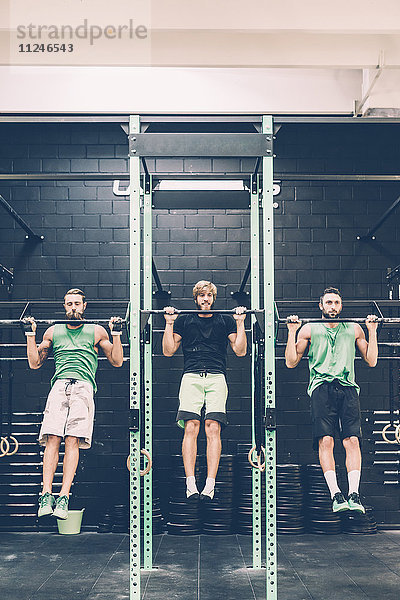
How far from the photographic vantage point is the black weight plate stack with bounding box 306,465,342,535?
7172 mm

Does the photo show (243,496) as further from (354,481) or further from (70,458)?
(70,458)

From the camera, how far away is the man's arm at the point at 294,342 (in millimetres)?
5121

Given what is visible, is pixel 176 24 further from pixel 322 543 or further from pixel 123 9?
pixel 322 543

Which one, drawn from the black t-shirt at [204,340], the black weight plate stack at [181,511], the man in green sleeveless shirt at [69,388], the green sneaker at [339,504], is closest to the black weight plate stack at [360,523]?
the black weight plate stack at [181,511]

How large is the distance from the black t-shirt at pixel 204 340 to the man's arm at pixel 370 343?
37.6 inches

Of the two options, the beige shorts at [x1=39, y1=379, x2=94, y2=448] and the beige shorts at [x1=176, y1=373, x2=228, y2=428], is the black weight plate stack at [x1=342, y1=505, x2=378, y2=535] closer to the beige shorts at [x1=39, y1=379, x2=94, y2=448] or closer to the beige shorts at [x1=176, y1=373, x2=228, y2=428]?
the beige shorts at [x1=176, y1=373, x2=228, y2=428]

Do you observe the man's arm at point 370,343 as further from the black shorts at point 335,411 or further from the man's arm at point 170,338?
the man's arm at point 170,338

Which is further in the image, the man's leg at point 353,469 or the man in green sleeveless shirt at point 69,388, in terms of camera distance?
the man in green sleeveless shirt at point 69,388

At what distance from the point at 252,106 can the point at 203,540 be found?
12.5ft

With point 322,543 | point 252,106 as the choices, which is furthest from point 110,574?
point 252,106

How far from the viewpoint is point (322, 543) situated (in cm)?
680

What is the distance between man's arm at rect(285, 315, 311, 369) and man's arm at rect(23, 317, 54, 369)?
5.69ft

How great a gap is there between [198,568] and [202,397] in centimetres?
132

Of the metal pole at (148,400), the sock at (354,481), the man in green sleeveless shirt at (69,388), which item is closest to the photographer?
the sock at (354,481)
